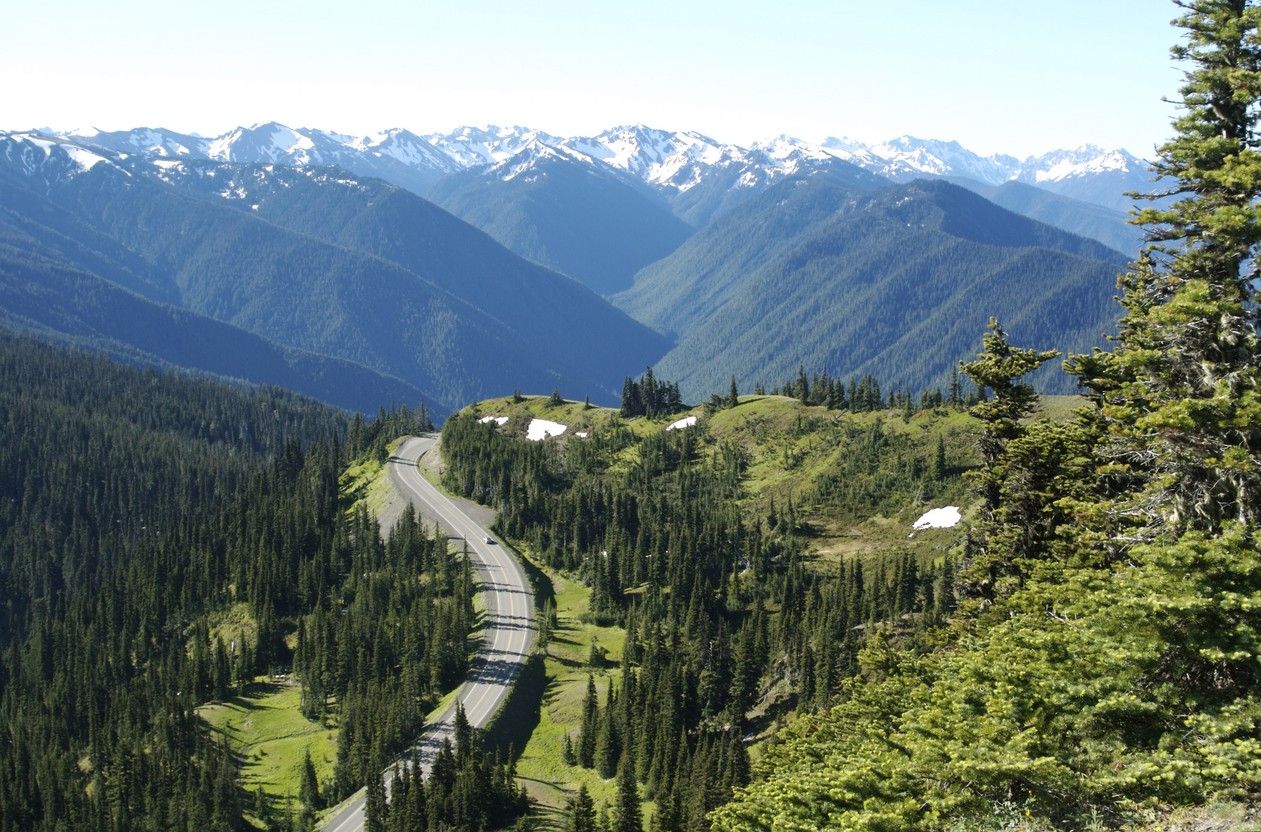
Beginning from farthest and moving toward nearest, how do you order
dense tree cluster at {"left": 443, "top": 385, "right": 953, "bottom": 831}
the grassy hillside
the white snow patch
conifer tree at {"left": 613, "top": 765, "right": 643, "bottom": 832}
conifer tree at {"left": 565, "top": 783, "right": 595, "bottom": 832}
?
the grassy hillside
the white snow patch
dense tree cluster at {"left": 443, "top": 385, "right": 953, "bottom": 831}
conifer tree at {"left": 613, "top": 765, "right": 643, "bottom": 832}
conifer tree at {"left": 565, "top": 783, "right": 595, "bottom": 832}

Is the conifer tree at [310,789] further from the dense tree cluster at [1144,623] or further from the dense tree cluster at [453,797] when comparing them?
the dense tree cluster at [1144,623]

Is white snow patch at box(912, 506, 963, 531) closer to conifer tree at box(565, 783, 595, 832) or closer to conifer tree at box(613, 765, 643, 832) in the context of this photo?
conifer tree at box(613, 765, 643, 832)

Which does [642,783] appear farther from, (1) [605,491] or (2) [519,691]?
(1) [605,491]

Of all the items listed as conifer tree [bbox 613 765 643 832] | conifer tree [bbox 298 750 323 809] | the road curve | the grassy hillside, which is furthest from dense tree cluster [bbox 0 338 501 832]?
the grassy hillside

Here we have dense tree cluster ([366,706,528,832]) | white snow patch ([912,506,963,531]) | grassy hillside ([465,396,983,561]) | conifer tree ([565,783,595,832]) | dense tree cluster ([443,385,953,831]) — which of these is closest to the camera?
conifer tree ([565,783,595,832])

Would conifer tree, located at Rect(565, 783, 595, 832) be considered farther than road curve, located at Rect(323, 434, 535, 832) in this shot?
No

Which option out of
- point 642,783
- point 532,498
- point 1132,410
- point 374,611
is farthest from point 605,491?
point 1132,410

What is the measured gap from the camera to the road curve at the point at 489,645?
4207 inches

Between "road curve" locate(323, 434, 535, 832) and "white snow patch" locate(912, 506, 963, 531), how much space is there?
6352 cm

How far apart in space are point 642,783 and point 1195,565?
251ft

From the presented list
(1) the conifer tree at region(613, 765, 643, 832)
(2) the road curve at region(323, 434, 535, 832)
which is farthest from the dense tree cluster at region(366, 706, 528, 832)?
(1) the conifer tree at region(613, 765, 643, 832)

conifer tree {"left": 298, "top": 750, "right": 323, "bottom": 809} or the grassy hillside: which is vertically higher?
the grassy hillside

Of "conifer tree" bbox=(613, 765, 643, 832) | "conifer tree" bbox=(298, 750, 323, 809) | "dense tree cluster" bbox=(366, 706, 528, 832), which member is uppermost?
"conifer tree" bbox=(613, 765, 643, 832)

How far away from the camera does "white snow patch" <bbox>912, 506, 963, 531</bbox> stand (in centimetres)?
15375
